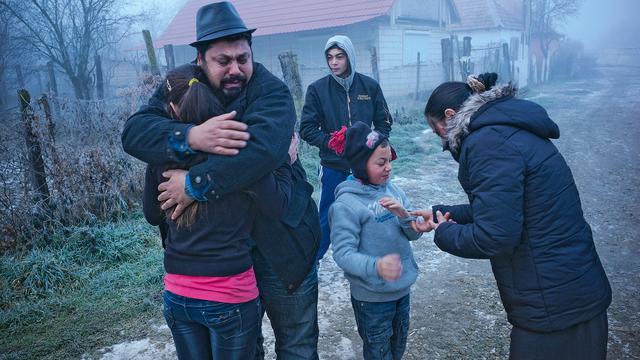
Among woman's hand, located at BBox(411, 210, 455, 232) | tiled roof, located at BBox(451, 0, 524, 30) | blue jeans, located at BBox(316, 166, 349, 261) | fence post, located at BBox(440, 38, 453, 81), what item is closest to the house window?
fence post, located at BBox(440, 38, 453, 81)

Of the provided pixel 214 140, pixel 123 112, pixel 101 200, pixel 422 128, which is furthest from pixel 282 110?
pixel 422 128

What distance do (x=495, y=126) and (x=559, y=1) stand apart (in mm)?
37317

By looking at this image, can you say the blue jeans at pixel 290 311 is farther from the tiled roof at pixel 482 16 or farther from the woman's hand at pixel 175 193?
the tiled roof at pixel 482 16

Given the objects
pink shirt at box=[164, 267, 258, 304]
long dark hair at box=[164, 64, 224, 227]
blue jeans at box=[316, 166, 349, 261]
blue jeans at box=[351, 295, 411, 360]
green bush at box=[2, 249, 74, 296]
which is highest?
long dark hair at box=[164, 64, 224, 227]

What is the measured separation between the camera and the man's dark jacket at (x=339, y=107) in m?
4.13

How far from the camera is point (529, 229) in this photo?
1.74 m

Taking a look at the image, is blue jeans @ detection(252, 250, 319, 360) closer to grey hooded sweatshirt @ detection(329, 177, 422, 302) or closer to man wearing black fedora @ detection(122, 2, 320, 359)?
man wearing black fedora @ detection(122, 2, 320, 359)

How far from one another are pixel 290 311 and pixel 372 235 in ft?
1.93

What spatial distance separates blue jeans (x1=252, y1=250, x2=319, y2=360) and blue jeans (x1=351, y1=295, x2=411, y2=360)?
31cm

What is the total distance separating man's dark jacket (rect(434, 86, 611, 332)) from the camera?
65.8 inches

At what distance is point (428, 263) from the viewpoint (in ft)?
14.3

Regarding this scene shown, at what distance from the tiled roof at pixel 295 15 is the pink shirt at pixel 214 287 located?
55.5 ft

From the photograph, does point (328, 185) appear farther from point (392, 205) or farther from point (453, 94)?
point (453, 94)

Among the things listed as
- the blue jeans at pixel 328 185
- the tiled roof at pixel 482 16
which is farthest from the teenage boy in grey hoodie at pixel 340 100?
the tiled roof at pixel 482 16
